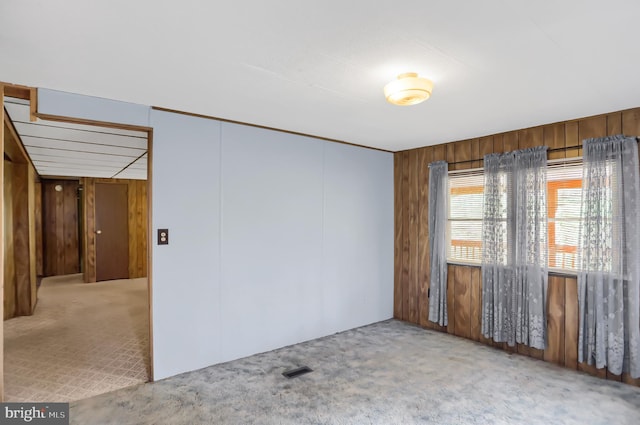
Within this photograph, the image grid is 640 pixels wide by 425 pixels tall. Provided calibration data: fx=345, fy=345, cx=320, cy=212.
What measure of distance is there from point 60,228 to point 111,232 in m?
1.51

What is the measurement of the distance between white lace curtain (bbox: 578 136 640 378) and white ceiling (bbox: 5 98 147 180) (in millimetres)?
4103

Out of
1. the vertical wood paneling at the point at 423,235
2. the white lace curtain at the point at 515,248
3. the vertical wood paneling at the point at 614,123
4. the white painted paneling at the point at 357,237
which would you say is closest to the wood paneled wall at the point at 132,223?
the white painted paneling at the point at 357,237

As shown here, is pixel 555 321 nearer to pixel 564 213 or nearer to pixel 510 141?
pixel 564 213

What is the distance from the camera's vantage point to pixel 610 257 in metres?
2.91

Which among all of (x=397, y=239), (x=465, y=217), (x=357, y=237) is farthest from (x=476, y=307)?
(x=357, y=237)

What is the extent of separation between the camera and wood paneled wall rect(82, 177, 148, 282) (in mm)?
7156

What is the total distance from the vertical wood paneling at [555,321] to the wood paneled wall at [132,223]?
7.58 meters

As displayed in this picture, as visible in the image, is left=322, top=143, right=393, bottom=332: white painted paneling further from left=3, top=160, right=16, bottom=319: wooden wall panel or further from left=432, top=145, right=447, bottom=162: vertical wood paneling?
left=3, top=160, right=16, bottom=319: wooden wall panel

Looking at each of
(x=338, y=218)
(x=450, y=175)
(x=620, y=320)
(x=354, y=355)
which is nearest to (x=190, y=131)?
(x=338, y=218)

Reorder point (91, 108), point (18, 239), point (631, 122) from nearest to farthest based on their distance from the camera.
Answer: point (91, 108)
point (631, 122)
point (18, 239)

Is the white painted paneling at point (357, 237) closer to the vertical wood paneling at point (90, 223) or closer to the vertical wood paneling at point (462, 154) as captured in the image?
the vertical wood paneling at point (462, 154)

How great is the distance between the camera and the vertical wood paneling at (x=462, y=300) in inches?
156

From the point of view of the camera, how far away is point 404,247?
4672mm

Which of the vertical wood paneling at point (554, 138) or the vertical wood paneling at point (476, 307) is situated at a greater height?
the vertical wood paneling at point (554, 138)
